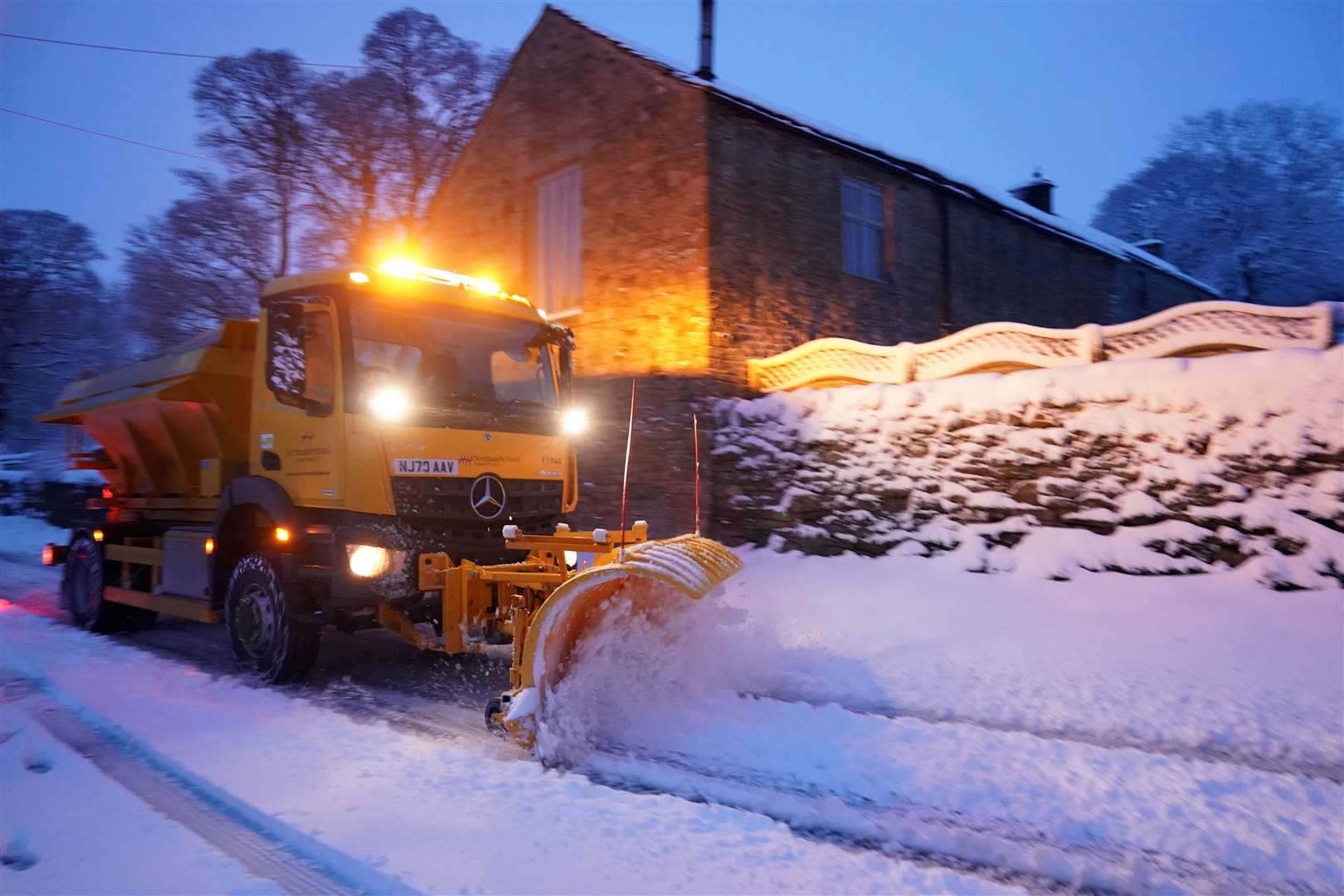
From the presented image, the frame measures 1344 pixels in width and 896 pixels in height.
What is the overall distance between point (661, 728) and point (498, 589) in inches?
56.2

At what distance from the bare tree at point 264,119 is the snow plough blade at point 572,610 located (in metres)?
19.6

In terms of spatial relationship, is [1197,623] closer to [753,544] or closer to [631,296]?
[753,544]

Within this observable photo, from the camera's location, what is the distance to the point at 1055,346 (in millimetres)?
8641

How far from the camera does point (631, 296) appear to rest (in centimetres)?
1238

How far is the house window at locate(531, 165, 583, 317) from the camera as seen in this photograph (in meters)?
13.6

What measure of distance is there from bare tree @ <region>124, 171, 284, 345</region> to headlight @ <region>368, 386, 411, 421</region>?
18035 millimetres

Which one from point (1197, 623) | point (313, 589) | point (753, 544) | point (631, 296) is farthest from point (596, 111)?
point (1197, 623)

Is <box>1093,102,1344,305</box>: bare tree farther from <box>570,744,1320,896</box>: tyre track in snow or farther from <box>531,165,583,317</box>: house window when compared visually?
<box>570,744,1320,896</box>: tyre track in snow

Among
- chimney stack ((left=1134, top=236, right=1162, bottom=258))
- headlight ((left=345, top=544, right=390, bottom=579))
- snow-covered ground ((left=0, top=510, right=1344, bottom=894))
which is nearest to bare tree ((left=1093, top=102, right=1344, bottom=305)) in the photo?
chimney stack ((left=1134, top=236, right=1162, bottom=258))

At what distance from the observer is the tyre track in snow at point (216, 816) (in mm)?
3127

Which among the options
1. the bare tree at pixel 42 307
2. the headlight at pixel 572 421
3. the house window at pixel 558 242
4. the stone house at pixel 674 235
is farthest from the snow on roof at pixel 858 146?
the bare tree at pixel 42 307

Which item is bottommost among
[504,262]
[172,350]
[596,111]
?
[172,350]

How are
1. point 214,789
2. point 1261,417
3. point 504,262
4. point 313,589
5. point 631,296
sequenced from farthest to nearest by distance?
point 504,262 < point 631,296 < point 1261,417 < point 313,589 < point 214,789

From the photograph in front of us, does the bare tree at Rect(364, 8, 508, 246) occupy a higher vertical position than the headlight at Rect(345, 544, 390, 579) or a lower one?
higher
